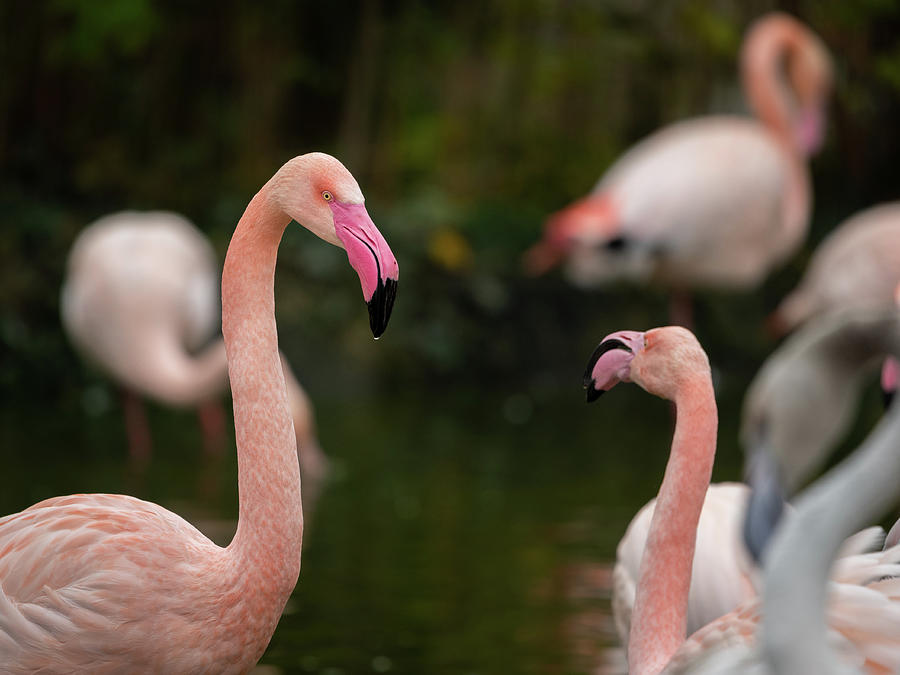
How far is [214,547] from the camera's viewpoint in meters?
2.91

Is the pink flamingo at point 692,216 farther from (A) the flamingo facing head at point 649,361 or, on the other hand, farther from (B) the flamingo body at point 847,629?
(B) the flamingo body at point 847,629

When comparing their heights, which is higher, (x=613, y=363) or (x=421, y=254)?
(x=421, y=254)

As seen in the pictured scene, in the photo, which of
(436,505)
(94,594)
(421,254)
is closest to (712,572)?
(94,594)

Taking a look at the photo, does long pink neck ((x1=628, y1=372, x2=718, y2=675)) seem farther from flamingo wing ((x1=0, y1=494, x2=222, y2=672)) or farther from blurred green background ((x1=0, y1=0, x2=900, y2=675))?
blurred green background ((x1=0, y1=0, x2=900, y2=675))

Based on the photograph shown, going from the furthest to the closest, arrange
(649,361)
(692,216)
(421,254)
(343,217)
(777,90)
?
(421,254)
(777,90)
(692,216)
(649,361)
(343,217)

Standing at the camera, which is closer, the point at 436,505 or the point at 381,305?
the point at 381,305

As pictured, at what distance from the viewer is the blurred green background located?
5.38m

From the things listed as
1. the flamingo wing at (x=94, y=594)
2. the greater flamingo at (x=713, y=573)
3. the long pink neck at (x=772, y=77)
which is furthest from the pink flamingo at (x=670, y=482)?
the long pink neck at (x=772, y=77)

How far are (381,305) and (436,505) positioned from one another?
3967 millimetres

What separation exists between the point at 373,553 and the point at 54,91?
8751 millimetres

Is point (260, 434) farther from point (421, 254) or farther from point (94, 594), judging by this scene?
point (421, 254)

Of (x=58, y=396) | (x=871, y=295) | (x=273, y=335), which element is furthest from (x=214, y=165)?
(x=273, y=335)

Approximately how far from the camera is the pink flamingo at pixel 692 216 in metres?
8.98

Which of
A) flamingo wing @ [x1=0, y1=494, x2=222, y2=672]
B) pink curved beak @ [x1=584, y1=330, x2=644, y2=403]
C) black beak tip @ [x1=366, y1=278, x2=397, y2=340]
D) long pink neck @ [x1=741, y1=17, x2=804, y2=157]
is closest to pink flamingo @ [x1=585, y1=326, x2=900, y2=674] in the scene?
pink curved beak @ [x1=584, y1=330, x2=644, y2=403]
